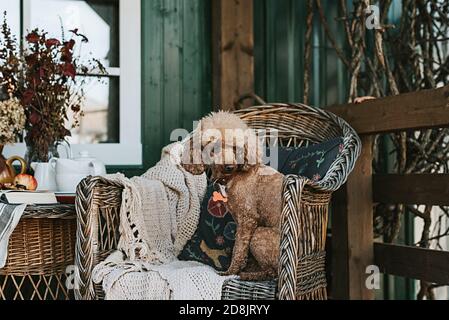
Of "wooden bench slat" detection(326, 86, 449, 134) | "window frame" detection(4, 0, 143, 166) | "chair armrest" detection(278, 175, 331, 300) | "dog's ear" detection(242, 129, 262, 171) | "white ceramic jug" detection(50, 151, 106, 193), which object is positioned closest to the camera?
"chair armrest" detection(278, 175, 331, 300)

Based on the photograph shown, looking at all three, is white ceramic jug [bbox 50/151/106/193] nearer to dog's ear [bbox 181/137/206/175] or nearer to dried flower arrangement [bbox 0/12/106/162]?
dried flower arrangement [bbox 0/12/106/162]

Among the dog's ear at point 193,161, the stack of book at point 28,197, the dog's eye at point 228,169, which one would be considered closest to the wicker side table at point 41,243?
the stack of book at point 28,197

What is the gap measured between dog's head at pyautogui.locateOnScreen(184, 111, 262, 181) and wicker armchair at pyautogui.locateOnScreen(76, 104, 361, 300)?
0.56 feet

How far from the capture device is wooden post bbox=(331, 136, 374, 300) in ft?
9.69

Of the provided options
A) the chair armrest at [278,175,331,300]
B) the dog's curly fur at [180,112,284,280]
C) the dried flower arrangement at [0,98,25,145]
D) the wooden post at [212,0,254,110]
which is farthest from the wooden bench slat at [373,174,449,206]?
the dried flower arrangement at [0,98,25,145]

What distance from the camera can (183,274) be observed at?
2.07m

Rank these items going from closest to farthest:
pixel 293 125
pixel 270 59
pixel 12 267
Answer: pixel 12 267
pixel 293 125
pixel 270 59

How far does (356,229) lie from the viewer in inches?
117

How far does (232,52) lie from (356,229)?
1087mm

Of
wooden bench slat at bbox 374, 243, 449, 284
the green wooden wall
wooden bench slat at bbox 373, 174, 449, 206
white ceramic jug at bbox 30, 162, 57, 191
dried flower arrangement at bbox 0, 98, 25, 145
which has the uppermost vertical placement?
the green wooden wall

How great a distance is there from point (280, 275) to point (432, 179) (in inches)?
43.7

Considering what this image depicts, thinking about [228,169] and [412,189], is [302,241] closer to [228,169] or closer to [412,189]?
[228,169]

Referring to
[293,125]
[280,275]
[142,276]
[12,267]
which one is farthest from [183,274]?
[293,125]
